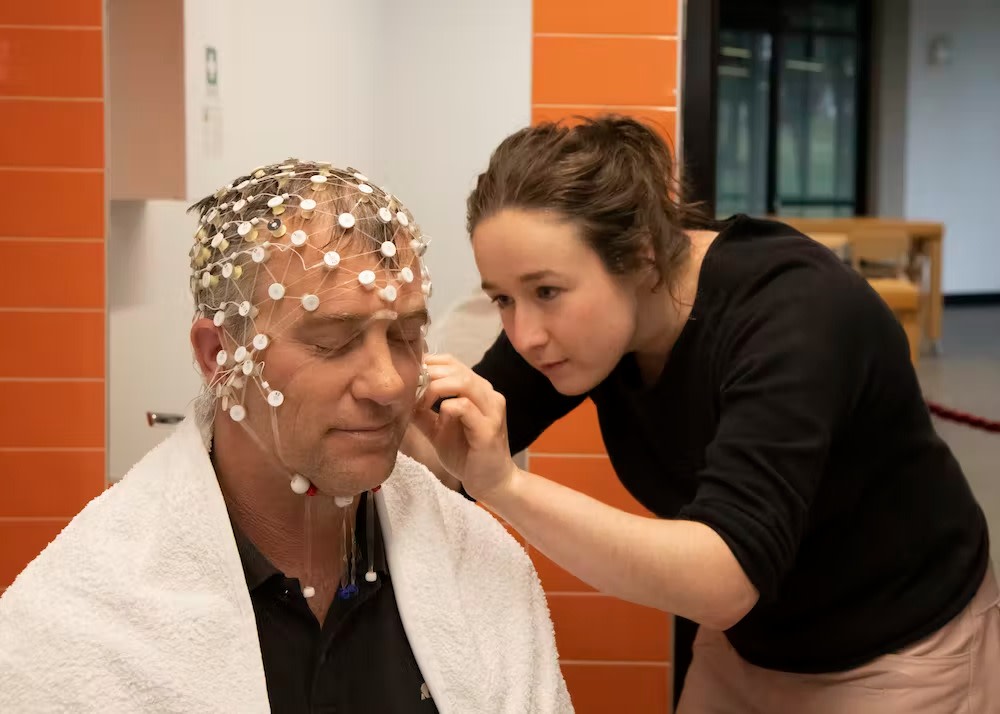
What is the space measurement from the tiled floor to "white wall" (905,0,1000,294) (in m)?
2.74

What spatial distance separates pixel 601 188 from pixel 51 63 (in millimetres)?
1301

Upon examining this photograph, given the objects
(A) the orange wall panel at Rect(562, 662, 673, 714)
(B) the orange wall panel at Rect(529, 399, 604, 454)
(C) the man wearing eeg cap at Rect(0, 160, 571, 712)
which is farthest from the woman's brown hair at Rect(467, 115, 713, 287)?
(A) the orange wall panel at Rect(562, 662, 673, 714)

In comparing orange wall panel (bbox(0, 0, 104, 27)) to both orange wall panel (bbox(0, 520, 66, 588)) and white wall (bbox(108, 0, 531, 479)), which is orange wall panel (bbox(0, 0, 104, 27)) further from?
orange wall panel (bbox(0, 520, 66, 588))

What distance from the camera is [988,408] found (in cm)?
527

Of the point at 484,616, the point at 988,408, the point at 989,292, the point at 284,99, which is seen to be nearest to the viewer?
the point at 484,616

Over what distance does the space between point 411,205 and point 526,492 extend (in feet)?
3.23

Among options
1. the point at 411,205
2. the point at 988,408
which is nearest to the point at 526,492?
the point at 411,205

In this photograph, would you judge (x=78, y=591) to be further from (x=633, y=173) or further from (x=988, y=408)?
(x=988, y=408)

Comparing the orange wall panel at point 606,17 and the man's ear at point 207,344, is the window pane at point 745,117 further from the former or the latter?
the man's ear at point 207,344

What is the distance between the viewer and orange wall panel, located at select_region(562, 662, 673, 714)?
2.30 meters

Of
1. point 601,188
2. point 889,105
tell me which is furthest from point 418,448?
point 889,105

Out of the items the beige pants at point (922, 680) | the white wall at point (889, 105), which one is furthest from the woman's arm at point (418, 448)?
the white wall at point (889, 105)

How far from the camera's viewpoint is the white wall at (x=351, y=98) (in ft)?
7.01

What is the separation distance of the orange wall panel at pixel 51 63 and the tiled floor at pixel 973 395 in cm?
326
